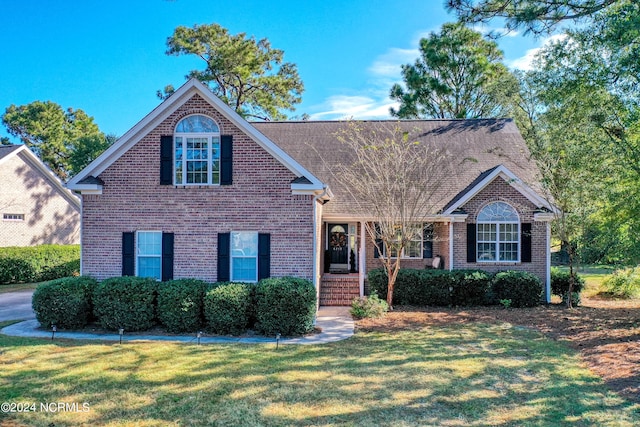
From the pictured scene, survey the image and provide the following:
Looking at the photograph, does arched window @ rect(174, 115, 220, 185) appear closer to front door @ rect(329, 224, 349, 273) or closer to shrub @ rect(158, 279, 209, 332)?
shrub @ rect(158, 279, 209, 332)

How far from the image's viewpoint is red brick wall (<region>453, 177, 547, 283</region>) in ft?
48.2

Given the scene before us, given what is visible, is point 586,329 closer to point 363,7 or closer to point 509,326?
point 509,326

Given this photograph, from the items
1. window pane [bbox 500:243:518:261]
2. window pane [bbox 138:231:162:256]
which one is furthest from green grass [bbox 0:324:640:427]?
window pane [bbox 500:243:518:261]

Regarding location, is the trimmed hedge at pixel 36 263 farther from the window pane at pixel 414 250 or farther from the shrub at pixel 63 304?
the window pane at pixel 414 250

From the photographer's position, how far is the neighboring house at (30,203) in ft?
73.0

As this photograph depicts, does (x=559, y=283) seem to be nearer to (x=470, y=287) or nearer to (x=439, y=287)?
(x=470, y=287)

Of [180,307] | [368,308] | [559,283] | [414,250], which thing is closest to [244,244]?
[180,307]

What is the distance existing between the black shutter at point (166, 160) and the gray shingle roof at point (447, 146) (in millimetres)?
5641

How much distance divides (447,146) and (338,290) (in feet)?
26.2

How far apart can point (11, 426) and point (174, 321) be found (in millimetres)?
5014

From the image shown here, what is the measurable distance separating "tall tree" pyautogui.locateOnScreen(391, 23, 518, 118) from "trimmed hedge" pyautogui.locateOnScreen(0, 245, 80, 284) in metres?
25.4

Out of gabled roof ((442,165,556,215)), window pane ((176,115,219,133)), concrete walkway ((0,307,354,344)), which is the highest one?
window pane ((176,115,219,133))

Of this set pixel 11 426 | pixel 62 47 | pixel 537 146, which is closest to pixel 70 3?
pixel 62 47

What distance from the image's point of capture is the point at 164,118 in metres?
12.2
